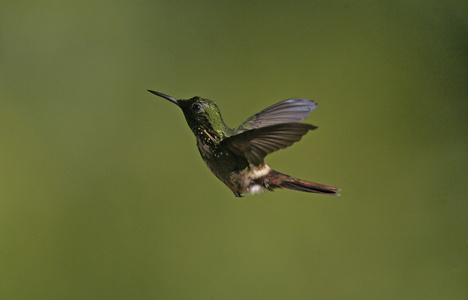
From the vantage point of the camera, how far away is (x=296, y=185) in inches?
16.7

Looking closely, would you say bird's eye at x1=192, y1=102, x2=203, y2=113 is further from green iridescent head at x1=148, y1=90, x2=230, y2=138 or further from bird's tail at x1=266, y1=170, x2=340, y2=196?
bird's tail at x1=266, y1=170, x2=340, y2=196

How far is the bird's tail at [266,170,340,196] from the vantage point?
1.24 feet

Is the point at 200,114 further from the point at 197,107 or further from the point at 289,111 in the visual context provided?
the point at 289,111

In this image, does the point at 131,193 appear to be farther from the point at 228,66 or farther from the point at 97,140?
the point at 228,66

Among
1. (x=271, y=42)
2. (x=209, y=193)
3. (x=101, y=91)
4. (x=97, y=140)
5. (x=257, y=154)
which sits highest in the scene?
(x=271, y=42)

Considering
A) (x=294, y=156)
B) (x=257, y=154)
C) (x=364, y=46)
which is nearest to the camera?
(x=257, y=154)

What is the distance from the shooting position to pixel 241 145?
0.37m

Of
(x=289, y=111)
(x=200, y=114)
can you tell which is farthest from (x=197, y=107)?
(x=289, y=111)

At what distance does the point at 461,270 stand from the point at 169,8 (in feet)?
4.27

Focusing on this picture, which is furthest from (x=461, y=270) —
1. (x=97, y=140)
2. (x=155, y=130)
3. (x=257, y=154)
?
(x=257, y=154)

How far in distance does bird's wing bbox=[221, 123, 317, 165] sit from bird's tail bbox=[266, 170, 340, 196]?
1.9 inches

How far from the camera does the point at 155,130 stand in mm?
1391

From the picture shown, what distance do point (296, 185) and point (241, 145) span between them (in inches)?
3.3

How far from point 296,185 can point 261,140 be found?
8cm
